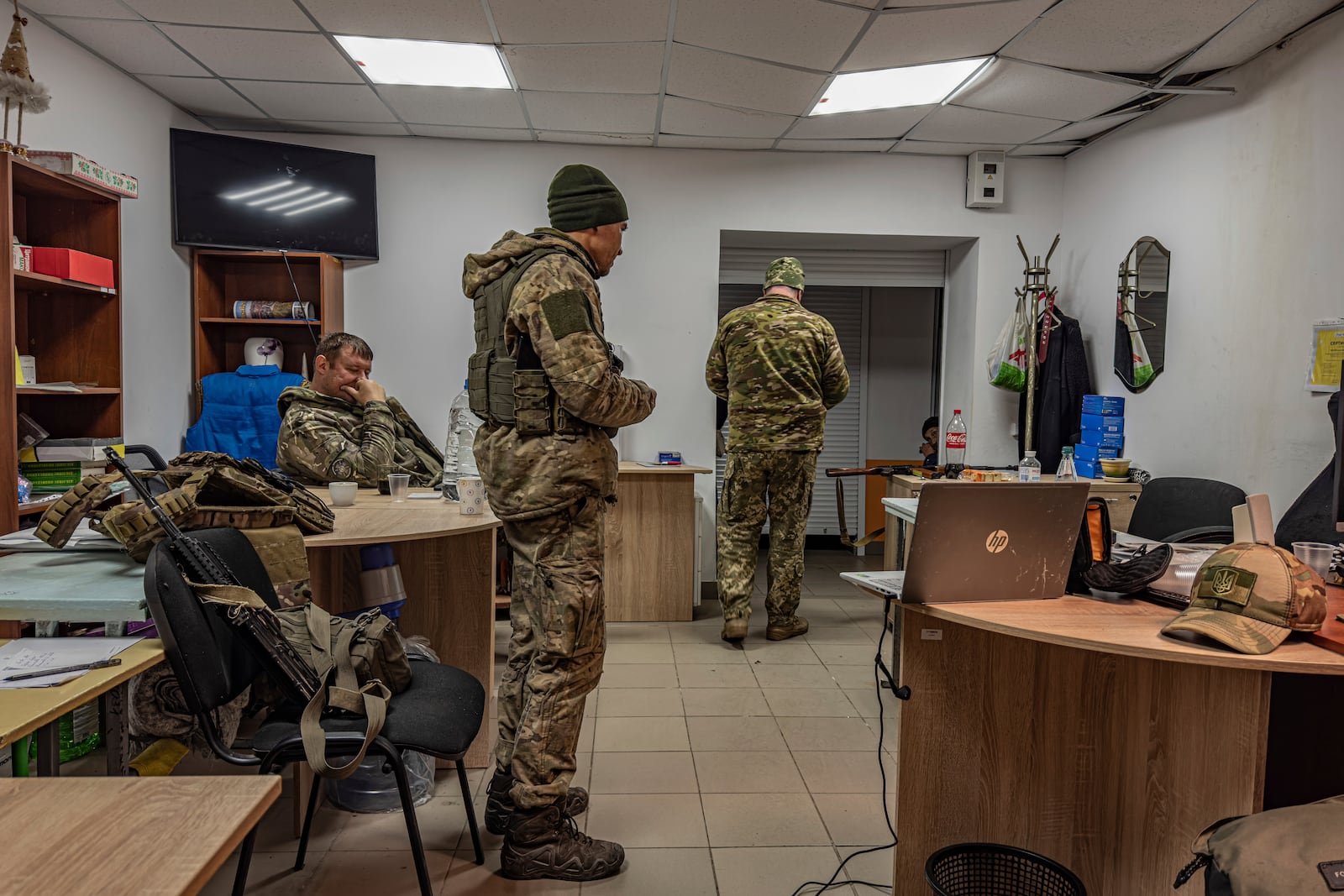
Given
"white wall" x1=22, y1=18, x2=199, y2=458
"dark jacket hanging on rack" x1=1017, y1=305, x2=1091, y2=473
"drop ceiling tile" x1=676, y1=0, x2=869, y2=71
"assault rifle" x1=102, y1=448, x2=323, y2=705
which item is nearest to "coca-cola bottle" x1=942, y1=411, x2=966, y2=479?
"dark jacket hanging on rack" x1=1017, y1=305, x2=1091, y2=473

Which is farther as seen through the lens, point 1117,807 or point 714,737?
point 714,737

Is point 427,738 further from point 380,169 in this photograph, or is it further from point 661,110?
point 380,169

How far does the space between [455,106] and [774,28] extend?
6.30 ft

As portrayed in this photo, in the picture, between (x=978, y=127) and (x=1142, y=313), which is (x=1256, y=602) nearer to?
(x=1142, y=313)

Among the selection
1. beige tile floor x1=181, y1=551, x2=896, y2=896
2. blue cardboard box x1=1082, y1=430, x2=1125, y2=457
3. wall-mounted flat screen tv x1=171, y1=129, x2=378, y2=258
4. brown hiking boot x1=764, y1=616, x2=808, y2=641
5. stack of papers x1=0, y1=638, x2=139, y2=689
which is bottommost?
beige tile floor x1=181, y1=551, x2=896, y2=896

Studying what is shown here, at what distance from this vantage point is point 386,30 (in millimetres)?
3506

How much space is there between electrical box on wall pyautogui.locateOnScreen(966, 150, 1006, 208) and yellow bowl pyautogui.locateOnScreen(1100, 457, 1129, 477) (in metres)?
1.86

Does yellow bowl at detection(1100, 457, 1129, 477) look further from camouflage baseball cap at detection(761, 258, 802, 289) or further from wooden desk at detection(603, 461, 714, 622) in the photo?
wooden desk at detection(603, 461, 714, 622)

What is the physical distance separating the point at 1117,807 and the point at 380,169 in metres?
4.93

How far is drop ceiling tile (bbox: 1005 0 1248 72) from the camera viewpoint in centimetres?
318

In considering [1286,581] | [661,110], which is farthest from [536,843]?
[661,110]

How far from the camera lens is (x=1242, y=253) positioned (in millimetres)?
3746

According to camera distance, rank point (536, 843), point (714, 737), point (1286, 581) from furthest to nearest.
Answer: point (714, 737)
point (536, 843)
point (1286, 581)

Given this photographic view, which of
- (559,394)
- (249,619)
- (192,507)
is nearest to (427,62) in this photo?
(559,394)
